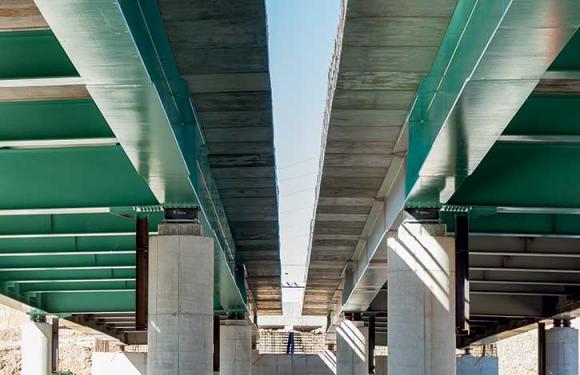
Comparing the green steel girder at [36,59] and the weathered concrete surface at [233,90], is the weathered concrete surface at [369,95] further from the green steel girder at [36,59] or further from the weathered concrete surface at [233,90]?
the green steel girder at [36,59]

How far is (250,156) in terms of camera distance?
83.9 feet

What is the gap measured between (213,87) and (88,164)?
12.1 feet

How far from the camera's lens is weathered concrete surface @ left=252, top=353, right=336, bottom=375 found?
70.5 meters

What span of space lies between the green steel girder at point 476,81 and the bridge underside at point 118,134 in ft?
10.4

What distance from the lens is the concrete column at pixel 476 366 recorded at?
228 feet

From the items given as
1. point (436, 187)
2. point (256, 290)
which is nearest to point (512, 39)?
point (436, 187)

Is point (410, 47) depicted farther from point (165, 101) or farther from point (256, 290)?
point (256, 290)

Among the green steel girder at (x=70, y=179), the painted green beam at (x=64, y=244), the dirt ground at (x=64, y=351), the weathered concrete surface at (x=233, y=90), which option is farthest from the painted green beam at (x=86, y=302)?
the dirt ground at (x=64, y=351)

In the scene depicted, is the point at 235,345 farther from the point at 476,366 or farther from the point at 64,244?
the point at 476,366

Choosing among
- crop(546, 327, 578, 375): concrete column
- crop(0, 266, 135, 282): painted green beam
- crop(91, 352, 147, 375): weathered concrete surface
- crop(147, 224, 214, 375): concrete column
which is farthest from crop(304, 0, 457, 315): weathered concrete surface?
crop(91, 352, 147, 375): weathered concrete surface

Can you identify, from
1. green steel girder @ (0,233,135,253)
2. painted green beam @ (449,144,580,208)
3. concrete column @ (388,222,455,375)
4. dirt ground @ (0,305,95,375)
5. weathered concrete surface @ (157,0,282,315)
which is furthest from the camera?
dirt ground @ (0,305,95,375)

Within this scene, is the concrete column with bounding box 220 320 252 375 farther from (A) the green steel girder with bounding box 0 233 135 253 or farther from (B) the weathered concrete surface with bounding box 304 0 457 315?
(B) the weathered concrete surface with bounding box 304 0 457 315

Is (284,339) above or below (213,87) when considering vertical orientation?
below

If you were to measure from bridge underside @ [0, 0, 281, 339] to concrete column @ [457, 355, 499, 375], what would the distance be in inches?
1406
